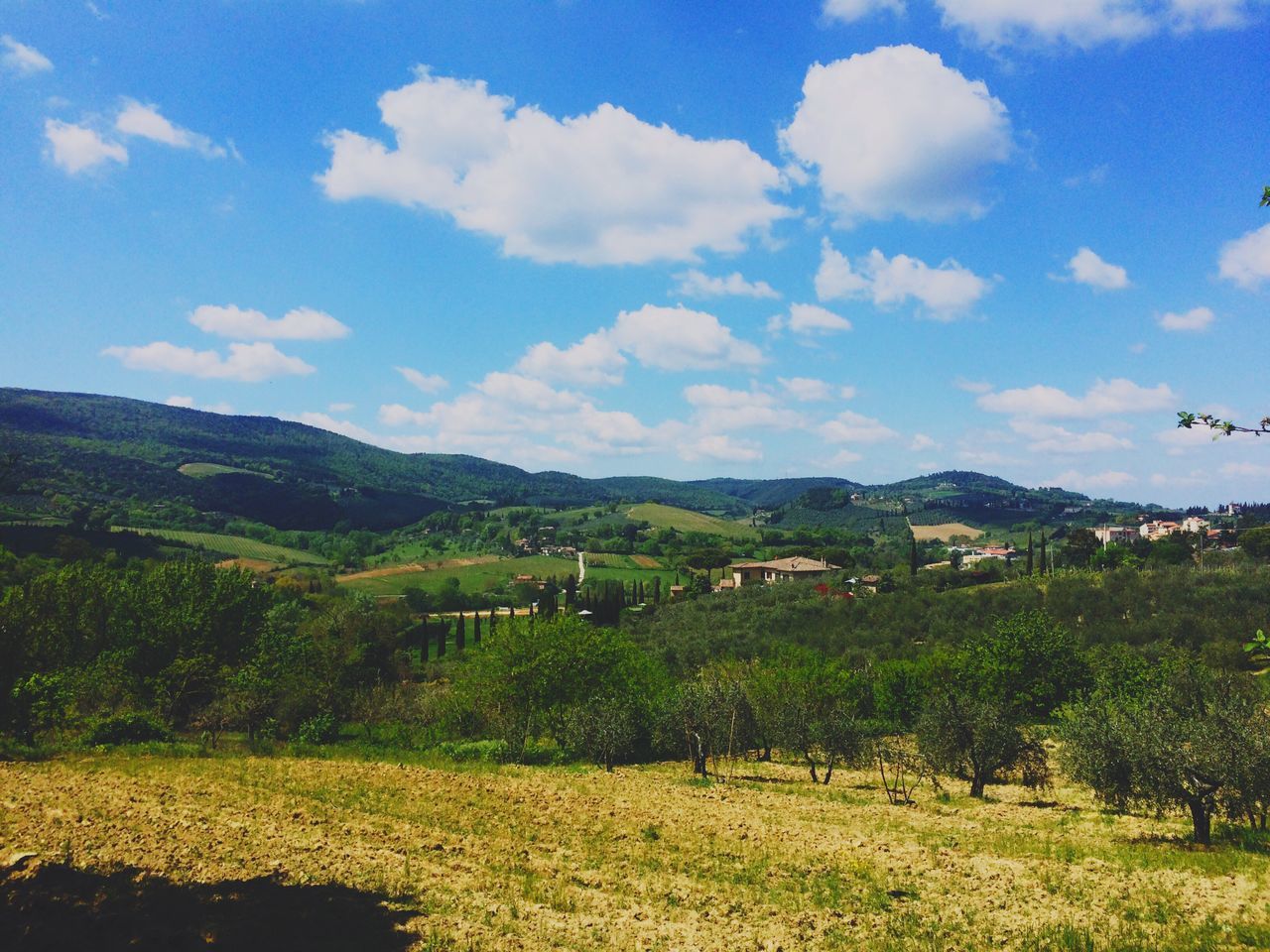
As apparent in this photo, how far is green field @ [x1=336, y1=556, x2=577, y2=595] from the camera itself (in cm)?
14112

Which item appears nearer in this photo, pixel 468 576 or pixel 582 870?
pixel 582 870

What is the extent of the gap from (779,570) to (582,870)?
136 meters

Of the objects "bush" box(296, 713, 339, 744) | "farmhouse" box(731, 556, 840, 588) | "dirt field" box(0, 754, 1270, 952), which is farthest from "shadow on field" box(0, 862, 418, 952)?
"farmhouse" box(731, 556, 840, 588)

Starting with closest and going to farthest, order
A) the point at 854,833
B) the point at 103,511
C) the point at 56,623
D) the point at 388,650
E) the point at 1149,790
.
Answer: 1. the point at 854,833
2. the point at 1149,790
3. the point at 56,623
4. the point at 388,650
5. the point at 103,511

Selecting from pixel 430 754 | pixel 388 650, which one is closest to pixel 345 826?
pixel 430 754

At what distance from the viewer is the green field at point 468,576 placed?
141125 mm

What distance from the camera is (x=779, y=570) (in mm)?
147375

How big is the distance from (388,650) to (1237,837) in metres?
76.3

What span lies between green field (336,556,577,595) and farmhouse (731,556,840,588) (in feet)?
134

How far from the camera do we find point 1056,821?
78.3 ft

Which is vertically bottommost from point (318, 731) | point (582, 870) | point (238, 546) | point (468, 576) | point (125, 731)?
point (468, 576)

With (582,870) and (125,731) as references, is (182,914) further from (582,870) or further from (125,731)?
(125,731)

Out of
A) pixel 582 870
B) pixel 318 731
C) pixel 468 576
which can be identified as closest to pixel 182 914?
pixel 582 870

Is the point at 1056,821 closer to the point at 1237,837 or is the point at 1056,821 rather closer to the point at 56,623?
the point at 1237,837
